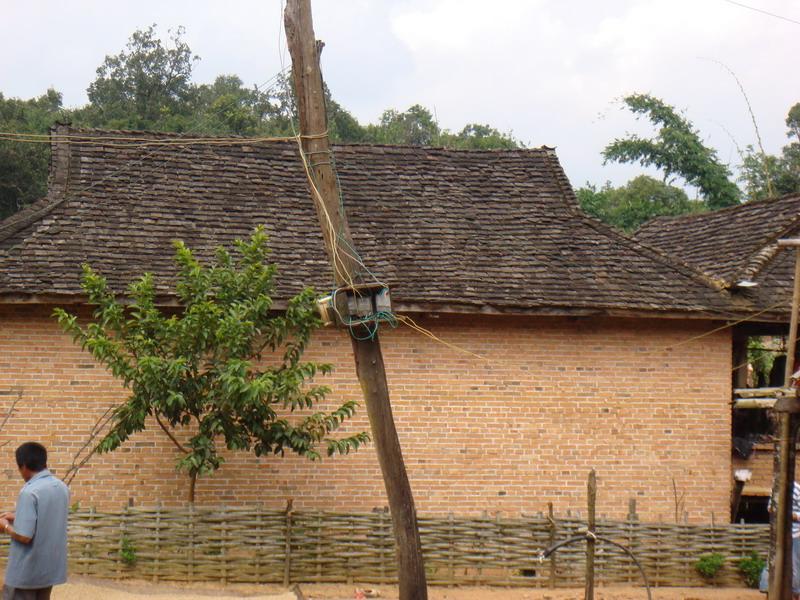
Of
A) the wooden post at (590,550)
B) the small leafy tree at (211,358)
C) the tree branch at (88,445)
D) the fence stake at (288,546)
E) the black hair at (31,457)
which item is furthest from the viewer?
the tree branch at (88,445)

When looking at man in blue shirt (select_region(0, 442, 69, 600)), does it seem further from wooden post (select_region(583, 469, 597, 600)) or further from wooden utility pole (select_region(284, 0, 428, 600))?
wooden post (select_region(583, 469, 597, 600))

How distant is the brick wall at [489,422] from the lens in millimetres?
13273

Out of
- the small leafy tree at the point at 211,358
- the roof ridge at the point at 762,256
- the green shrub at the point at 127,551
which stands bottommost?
the green shrub at the point at 127,551

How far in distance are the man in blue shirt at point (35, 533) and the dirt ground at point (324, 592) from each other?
4.01 meters

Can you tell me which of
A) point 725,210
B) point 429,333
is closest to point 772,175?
point 725,210

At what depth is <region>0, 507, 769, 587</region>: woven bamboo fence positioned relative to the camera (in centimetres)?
1219

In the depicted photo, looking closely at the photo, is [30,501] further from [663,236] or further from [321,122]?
[663,236]

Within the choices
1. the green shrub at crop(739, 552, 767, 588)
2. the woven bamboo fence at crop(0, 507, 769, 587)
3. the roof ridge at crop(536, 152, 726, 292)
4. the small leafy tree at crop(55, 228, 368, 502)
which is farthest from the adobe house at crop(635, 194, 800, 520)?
the small leafy tree at crop(55, 228, 368, 502)

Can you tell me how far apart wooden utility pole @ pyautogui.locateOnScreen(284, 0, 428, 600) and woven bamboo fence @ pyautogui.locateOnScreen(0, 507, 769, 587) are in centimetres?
293

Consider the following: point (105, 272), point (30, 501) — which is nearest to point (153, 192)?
point (105, 272)

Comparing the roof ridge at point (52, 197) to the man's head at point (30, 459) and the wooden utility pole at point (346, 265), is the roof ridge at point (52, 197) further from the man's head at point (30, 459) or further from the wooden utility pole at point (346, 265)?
the man's head at point (30, 459)

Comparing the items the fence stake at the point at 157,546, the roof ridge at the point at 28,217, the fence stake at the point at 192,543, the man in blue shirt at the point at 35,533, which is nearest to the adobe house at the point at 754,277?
the fence stake at the point at 192,543

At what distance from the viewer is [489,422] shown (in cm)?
1414

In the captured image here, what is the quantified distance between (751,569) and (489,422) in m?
3.88
